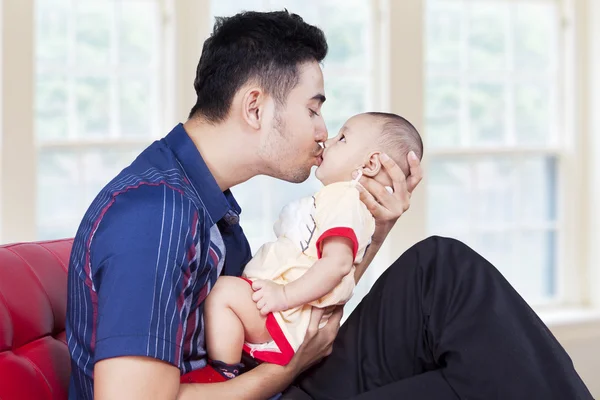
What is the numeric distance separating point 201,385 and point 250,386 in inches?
5.4

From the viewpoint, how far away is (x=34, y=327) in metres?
2.02

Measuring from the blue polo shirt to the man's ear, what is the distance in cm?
16

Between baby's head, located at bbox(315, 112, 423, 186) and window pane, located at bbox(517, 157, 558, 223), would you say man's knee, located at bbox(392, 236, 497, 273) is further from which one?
window pane, located at bbox(517, 157, 558, 223)

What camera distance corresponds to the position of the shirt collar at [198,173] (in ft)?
6.65

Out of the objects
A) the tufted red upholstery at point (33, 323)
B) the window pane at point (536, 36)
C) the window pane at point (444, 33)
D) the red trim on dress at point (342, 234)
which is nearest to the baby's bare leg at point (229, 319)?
the red trim on dress at point (342, 234)

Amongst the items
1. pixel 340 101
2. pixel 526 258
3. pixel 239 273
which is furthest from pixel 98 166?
pixel 526 258

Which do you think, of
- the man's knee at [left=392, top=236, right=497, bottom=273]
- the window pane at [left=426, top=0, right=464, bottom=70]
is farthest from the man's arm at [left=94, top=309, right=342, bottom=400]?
the window pane at [left=426, top=0, right=464, bottom=70]

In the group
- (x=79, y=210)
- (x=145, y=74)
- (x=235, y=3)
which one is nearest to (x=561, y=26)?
(x=235, y=3)

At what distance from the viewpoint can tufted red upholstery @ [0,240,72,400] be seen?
189 cm

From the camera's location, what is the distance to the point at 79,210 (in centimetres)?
383

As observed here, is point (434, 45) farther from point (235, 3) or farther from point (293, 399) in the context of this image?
point (293, 399)

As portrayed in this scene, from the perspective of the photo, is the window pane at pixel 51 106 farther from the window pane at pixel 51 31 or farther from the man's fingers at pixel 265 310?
the man's fingers at pixel 265 310

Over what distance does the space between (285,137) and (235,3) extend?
2.10m

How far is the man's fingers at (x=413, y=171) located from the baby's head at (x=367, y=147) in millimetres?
18
